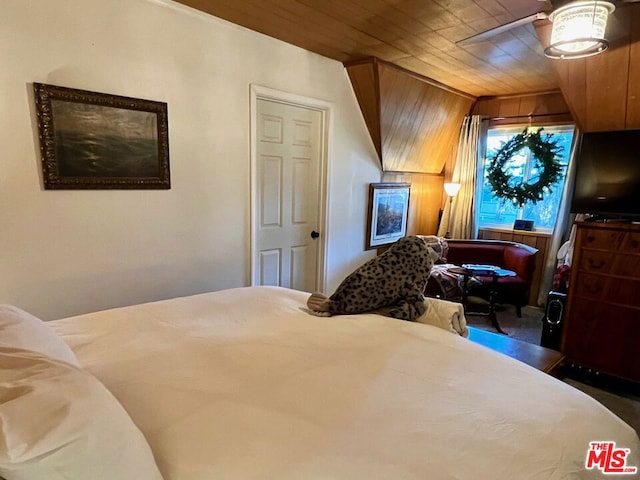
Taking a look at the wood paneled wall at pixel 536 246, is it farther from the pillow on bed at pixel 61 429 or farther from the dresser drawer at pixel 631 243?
the pillow on bed at pixel 61 429

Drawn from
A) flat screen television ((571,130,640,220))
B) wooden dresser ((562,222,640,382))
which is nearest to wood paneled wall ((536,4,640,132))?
flat screen television ((571,130,640,220))

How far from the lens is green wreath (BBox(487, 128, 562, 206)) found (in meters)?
4.33

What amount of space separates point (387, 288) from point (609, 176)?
2230mm

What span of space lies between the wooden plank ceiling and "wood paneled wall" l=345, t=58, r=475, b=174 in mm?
131

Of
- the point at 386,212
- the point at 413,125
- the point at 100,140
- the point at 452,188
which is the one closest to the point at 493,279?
the point at 386,212

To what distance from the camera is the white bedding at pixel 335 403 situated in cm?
87

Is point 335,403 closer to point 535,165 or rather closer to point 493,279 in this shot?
point 493,279

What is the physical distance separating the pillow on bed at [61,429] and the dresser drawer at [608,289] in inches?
120

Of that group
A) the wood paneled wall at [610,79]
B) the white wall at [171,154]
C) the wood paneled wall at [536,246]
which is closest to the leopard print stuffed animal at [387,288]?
the white wall at [171,154]

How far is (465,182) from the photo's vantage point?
16.2 ft

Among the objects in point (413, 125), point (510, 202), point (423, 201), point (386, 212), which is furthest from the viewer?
point (423, 201)

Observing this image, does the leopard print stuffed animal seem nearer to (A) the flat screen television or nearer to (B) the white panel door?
(B) the white panel door

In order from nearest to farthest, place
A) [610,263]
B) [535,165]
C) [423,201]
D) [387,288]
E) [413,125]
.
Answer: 1. [387,288]
2. [610,263]
3. [413,125]
4. [535,165]
5. [423,201]

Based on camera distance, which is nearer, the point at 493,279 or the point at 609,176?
the point at 609,176
